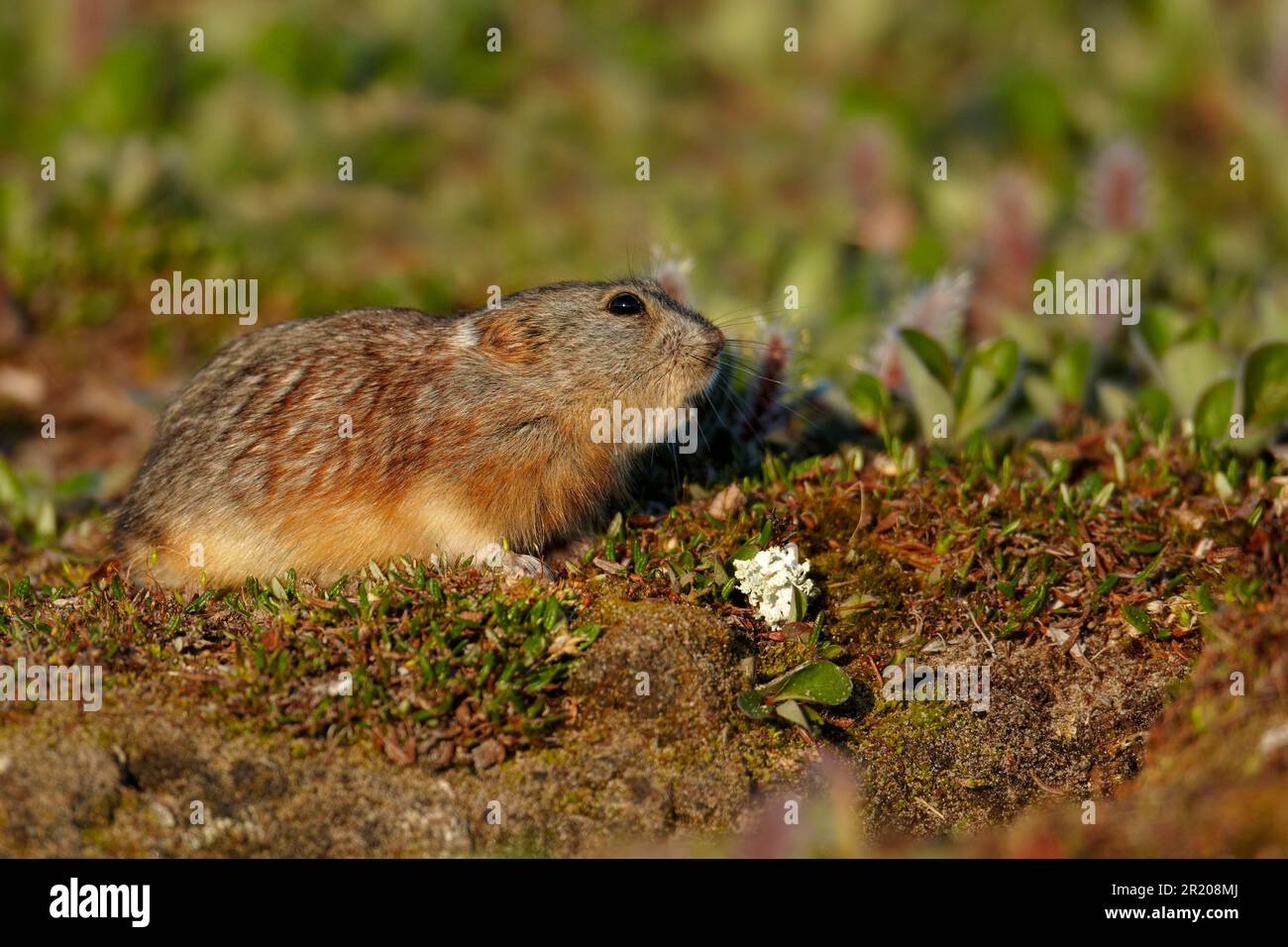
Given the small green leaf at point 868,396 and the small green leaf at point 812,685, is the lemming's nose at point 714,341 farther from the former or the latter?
the small green leaf at point 812,685

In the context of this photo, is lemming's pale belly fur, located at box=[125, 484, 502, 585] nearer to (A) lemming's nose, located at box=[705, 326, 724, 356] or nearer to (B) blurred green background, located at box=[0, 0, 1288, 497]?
(A) lemming's nose, located at box=[705, 326, 724, 356]

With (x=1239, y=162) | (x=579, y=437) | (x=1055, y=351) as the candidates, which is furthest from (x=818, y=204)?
(x=579, y=437)

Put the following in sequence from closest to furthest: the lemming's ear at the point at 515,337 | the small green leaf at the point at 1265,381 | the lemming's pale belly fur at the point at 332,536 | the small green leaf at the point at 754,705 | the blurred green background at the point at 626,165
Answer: the small green leaf at the point at 754,705
the lemming's pale belly fur at the point at 332,536
the lemming's ear at the point at 515,337
the small green leaf at the point at 1265,381
the blurred green background at the point at 626,165

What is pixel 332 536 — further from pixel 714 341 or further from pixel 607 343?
pixel 714 341

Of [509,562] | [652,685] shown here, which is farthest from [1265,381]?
[509,562]

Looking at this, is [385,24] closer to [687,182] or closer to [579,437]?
[687,182]

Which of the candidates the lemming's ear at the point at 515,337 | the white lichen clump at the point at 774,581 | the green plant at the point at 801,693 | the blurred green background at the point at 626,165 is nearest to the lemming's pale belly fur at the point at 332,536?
the lemming's ear at the point at 515,337

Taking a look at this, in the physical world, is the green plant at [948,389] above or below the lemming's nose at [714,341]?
below
